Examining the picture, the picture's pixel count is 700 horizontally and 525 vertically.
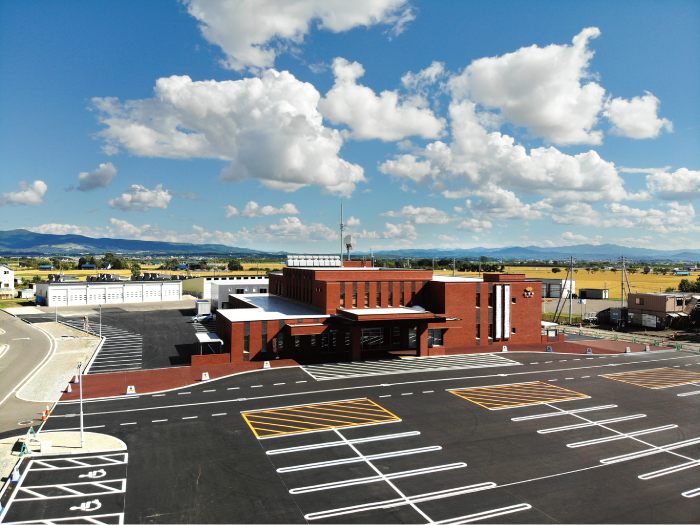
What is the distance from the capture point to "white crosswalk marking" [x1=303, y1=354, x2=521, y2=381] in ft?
132

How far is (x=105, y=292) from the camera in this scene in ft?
316

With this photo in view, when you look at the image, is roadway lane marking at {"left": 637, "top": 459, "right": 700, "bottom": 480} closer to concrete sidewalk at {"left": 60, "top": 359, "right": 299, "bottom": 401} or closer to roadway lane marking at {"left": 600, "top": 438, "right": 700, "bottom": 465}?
roadway lane marking at {"left": 600, "top": 438, "right": 700, "bottom": 465}

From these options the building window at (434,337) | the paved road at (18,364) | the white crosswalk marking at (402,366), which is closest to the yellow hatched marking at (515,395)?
the white crosswalk marking at (402,366)

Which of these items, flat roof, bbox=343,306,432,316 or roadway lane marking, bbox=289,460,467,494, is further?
flat roof, bbox=343,306,432,316

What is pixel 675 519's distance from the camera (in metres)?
17.7

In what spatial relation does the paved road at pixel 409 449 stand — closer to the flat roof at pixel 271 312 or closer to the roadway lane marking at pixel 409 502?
the roadway lane marking at pixel 409 502

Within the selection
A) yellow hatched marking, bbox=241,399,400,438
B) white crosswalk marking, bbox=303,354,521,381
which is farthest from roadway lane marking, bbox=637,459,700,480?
white crosswalk marking, bbox=303,354,521,381

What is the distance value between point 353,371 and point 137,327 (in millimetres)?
40720

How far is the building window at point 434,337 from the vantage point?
166ft

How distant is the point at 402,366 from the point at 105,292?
80.0 meters

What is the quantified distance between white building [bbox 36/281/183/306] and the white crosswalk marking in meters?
72.2

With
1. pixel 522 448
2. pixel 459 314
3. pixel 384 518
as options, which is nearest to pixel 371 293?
pixel 459 314

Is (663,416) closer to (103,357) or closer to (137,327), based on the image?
(103,357)

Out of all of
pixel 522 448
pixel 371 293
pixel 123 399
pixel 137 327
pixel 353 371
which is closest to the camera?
pixel 522 448
